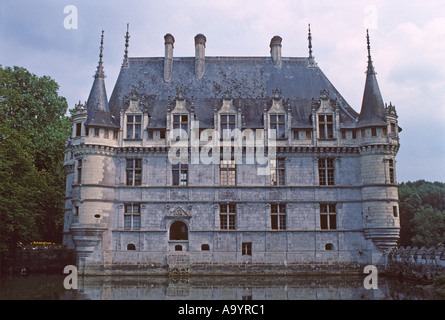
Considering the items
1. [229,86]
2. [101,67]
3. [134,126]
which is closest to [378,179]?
[229,86]

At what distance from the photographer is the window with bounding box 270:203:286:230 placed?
29578 millimetres

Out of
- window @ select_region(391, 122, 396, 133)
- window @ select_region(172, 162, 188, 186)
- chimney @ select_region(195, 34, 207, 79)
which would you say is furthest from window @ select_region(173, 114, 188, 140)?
window @ select_region(391, 122, 396, 133)

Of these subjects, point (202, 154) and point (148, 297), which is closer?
point (148, 297)

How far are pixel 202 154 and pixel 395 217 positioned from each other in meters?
14.1

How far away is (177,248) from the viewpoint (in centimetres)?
2922

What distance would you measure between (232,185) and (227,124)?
443 centimetres

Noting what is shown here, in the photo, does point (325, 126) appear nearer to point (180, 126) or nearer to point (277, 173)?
point (277, 173)

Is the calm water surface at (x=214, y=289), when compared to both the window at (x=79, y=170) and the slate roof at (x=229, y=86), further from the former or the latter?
the slate roof at (x=229, y=86)

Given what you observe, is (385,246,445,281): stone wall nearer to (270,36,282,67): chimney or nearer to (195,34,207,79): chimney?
(270,36,282,67): chimney

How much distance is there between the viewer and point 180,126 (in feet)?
99.8

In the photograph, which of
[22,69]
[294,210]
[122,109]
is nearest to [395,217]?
[294,210]

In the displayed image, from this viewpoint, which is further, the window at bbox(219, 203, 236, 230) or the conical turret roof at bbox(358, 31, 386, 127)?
the conical turret roof at bbox(358, 31, 386, 127)

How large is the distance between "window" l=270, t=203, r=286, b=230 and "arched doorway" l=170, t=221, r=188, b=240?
20.3 feet

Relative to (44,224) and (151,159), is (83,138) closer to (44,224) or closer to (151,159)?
(151,159)
